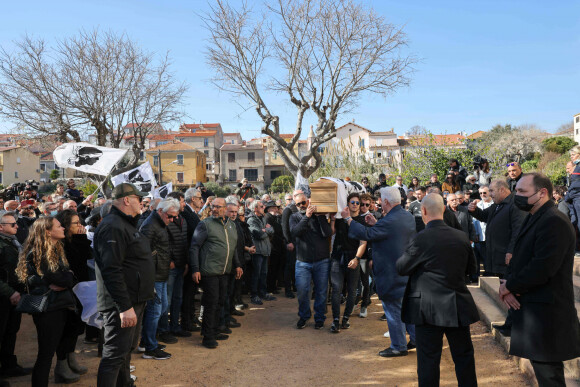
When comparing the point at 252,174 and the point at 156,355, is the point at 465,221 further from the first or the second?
the point at 252,174

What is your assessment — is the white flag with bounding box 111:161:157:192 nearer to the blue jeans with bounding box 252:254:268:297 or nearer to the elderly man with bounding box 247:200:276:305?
the elderly man with bounding box 247:200:276:305

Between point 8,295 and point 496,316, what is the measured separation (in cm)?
637

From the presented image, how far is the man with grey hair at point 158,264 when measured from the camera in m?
5.60

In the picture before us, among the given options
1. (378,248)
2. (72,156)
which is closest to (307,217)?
(378,248)

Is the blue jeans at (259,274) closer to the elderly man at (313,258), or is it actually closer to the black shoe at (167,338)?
the elderly man at (313,258)

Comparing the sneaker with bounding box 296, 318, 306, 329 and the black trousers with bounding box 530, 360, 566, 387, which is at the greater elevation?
the black trousers with bounding box 530, 360, 566, 387

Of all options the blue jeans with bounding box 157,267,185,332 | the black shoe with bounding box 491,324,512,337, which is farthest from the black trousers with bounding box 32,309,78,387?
the black shoe with bounding box 491,324,512,337

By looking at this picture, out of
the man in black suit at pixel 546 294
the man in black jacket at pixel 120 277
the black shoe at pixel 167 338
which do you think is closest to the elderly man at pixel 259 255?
the black shoe at pixel 167 338

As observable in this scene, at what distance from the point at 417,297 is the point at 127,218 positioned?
2.74m

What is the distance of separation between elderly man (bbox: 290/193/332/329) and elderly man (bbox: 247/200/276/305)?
7.04ft

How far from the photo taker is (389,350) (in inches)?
221

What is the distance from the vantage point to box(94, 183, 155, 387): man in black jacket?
148 inches

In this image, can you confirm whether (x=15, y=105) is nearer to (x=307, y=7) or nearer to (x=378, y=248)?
(x=307, y=7)

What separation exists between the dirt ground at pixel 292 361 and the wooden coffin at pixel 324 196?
1902mm
